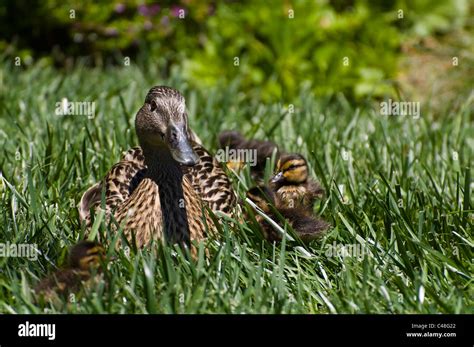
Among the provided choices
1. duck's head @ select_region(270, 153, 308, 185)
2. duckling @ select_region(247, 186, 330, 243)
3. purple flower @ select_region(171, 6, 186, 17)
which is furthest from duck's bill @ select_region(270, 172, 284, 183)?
purple flower @ select_region(171, 6, 186, 17)

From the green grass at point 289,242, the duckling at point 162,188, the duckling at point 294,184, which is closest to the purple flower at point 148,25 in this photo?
the green grass at point 289,242

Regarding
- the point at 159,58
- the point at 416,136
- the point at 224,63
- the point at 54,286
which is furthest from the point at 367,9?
the point at 54,286

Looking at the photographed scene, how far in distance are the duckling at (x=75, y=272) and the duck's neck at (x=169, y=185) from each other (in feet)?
1.79

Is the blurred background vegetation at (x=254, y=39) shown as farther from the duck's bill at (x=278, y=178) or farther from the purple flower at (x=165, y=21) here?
the duck's bill at (x=278, y=178)

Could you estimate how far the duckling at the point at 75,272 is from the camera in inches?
129

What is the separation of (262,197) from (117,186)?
73 cm

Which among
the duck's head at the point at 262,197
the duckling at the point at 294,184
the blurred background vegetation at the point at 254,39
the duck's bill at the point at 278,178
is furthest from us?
the blurred background vegetation at the point at 254,39

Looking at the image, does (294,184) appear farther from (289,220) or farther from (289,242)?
(289,242)

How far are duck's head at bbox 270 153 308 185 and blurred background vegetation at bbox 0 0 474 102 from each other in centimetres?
254

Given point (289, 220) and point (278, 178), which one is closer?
point (289, 220)

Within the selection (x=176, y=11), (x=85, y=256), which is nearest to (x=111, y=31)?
(x=176, y=11)

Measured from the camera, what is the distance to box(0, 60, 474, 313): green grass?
328 cm

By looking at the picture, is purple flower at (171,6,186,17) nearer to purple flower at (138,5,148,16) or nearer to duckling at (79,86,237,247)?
purple flower at (138,5,148,16)

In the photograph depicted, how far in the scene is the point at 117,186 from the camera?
4.28 m
